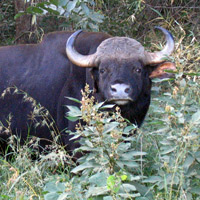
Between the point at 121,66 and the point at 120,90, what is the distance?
36 centimetres

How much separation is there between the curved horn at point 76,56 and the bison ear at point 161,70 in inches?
25.7

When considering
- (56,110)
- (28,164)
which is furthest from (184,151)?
(56,110)

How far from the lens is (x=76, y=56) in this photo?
509 centimetres

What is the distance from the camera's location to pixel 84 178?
3678 mm

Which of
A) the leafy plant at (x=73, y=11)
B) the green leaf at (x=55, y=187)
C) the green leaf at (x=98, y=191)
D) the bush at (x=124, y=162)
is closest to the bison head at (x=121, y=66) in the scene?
the leafy plant at (x=73, y=11)

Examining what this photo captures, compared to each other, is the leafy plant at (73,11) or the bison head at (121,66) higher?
the leafy plant at (73,11)

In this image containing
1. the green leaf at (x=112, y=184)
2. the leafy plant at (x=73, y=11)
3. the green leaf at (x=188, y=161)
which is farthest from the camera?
the leafy plant at (x=73, y=11)

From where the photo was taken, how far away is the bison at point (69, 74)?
4859 millimetres

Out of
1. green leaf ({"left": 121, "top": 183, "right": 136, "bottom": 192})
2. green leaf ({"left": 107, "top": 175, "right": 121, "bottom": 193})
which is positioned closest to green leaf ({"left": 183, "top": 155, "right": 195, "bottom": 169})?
green leaf ({"left": 121, "top": 183, "right": 136, "bottom": 192})

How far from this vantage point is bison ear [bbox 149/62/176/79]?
5.12 meters

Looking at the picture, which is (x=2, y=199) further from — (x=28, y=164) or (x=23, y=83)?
(x=23, y=83)

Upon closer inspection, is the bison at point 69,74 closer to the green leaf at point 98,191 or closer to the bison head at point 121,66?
the bison head at point 121,66

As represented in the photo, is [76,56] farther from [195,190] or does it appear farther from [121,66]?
[195,190]

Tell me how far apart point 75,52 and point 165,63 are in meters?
0.95
